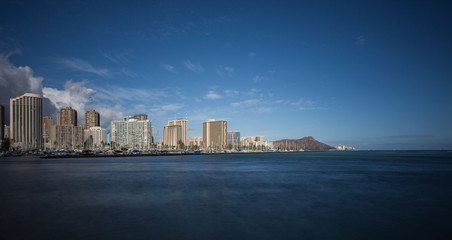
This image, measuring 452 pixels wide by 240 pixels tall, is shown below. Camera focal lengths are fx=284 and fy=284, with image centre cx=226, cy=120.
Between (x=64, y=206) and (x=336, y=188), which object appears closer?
(x=64, y=206)

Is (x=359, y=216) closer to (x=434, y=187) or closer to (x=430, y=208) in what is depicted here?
(x=430, y=208)

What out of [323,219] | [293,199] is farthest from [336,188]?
[323,219]

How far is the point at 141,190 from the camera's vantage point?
78.3 feet

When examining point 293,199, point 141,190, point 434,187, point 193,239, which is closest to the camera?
point 193,239

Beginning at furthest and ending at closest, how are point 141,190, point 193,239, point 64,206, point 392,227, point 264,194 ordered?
1. point 141,190
2. point 264,194
3. point 64,206
4. point 392,227
5. point 193,239

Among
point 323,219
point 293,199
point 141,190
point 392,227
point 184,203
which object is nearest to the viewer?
point 392,227

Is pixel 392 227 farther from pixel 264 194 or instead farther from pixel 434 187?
pixel 434 187

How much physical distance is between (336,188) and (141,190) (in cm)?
1702

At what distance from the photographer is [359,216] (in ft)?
48.9

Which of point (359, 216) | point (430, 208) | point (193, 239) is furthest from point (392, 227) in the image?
point (193, 239)

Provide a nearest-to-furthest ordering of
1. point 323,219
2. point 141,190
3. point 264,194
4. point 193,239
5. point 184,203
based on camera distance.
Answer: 1. point 193,239
2. point 323,219
3. point 184,203
4. point 264,194
5. point 141,190

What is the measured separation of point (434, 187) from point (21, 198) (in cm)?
3433

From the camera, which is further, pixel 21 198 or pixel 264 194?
pixel 264 194

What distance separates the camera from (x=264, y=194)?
2184 cm
